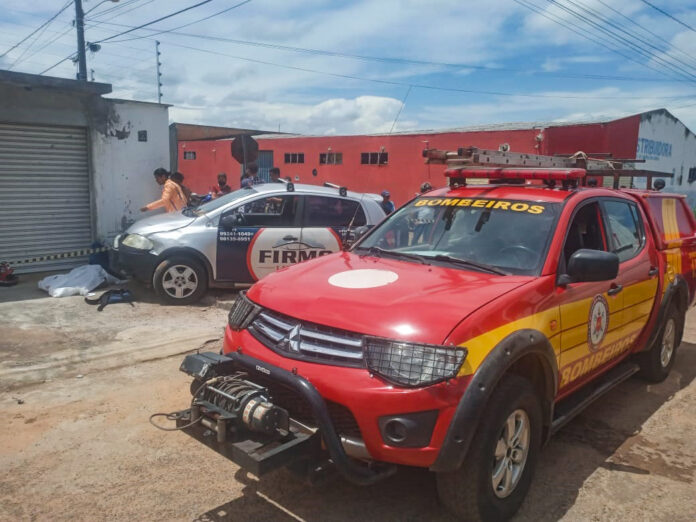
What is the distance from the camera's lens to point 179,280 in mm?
7539

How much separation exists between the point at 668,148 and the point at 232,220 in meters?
22.0

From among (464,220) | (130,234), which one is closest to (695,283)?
(464,220)

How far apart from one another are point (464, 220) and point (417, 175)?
18593 mm

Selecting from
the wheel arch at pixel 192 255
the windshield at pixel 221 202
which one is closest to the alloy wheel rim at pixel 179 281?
the wheel arch at pixel 192 255

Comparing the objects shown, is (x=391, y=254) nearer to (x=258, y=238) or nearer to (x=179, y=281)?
(x=258, y=238)

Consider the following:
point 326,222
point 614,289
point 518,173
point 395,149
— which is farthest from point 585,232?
point 395,149

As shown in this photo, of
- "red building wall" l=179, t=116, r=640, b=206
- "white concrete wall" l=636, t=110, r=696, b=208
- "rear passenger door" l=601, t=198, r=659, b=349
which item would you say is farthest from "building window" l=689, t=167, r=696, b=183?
"rear passenger door" l=601, t=198, r=659, b=349

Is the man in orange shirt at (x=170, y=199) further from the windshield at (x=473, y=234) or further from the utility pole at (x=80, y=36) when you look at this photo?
the utility pole at (x=80, y=36)

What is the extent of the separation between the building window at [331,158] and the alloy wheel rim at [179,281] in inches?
726

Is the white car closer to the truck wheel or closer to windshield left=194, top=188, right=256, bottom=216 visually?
windshield left=194, top=188, right=256, bottom=216

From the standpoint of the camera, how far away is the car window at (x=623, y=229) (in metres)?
4.31

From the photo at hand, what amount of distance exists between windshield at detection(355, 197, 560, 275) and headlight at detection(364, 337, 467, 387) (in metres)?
1.00

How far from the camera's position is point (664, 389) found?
523 centimetres

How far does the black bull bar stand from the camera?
255 cm
